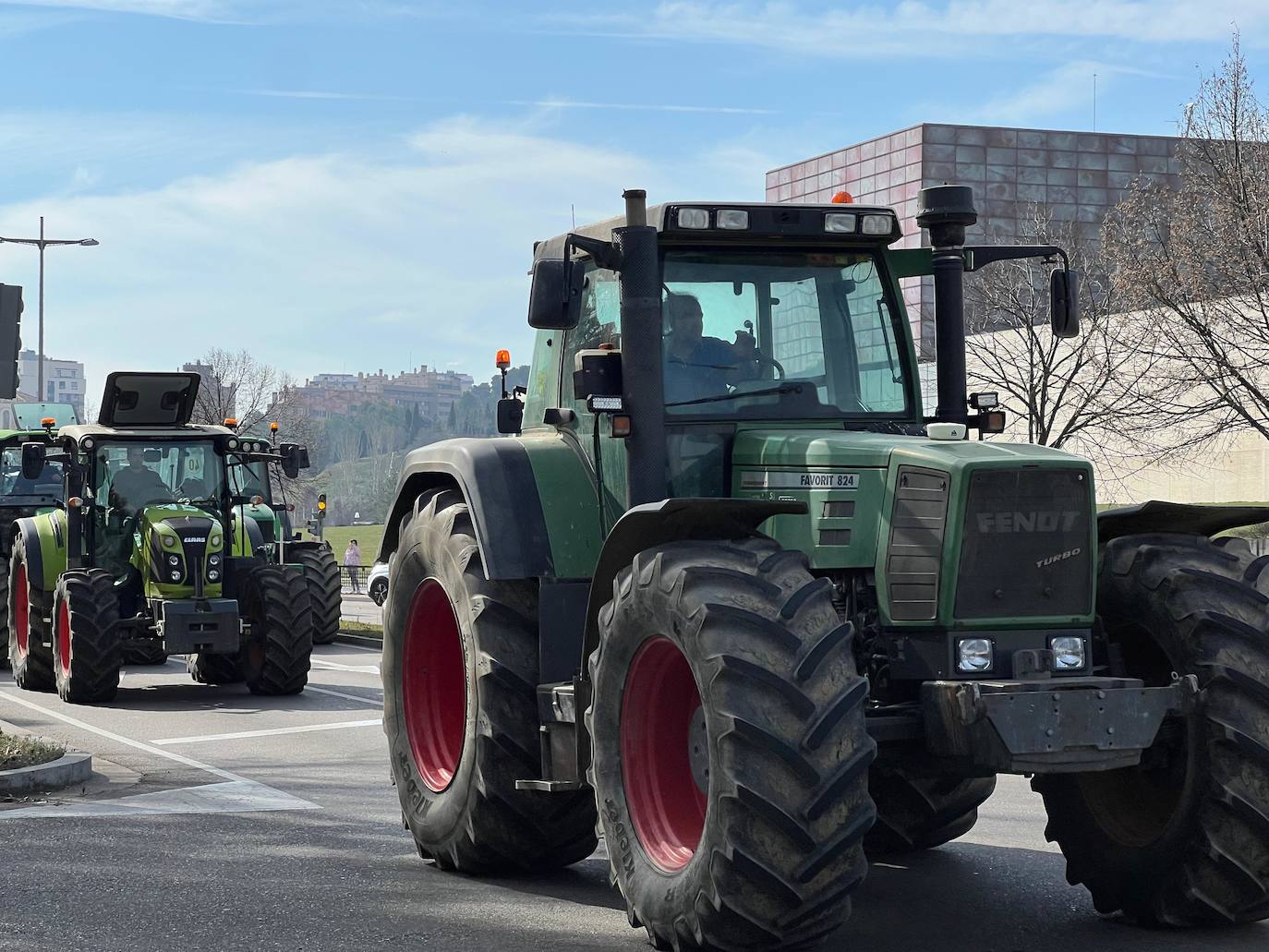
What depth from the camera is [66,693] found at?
667 inches

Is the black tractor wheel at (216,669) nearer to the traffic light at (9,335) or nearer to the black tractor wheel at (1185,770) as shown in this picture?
the traffic light at (9,335)

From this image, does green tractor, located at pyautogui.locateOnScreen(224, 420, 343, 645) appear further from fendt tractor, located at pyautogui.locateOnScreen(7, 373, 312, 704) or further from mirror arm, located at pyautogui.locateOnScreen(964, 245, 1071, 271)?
mirror arm, located at pyautogui.locateOnScreen(964, 245, 1071, 271)

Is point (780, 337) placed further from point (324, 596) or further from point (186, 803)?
point (324, 596)

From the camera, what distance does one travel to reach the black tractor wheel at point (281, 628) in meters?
17.1

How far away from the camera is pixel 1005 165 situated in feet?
247

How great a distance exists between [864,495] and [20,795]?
6.24m

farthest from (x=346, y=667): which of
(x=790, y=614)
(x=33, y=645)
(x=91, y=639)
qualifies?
Result: (x=790, y=614)

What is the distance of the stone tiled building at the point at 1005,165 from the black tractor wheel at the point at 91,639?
193 feet

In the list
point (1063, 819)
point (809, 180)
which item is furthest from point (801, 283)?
point (809, 180)

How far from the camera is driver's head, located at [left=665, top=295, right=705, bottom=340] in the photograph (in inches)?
293

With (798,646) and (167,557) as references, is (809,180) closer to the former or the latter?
(167,557)

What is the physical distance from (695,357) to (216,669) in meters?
12.4

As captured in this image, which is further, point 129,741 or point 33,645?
point 33,645

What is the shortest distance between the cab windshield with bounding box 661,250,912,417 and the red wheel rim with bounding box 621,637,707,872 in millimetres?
1296
